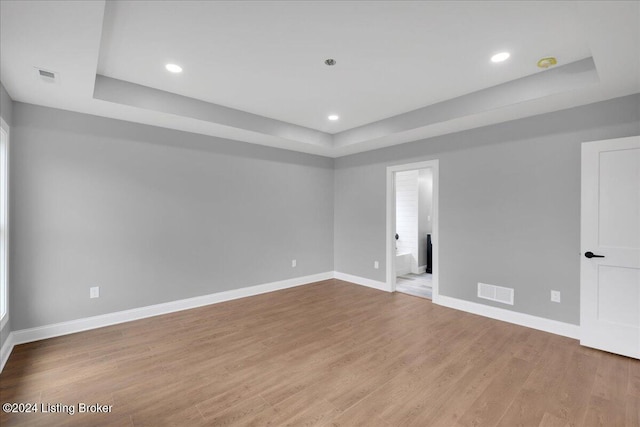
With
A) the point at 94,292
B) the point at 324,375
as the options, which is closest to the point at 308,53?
the point at 324,375

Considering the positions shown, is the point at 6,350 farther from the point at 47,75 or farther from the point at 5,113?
the point at 47,75

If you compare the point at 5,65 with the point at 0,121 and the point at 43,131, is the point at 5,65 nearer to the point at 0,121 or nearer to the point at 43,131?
the point at 0,121

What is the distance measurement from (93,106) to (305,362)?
3488 millimetres

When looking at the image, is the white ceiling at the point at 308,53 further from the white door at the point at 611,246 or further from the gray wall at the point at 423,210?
the gray wall at the point at 423,210

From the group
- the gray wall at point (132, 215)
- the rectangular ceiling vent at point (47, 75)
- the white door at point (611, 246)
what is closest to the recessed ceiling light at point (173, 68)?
the rectangular ceiling vent at point (47, 75)

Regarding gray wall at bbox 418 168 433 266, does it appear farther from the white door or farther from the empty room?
the white door

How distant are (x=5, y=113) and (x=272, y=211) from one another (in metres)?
3.28

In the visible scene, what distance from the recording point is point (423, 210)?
21.4ft

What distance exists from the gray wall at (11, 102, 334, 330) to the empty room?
0.02 m

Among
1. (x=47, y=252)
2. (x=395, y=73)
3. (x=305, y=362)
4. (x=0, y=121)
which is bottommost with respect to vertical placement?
(x=305, y=362)

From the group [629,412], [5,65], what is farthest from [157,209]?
[629,412]

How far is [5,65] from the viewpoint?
89.0 inches

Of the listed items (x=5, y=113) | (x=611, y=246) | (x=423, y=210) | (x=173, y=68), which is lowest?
(x=611, y=246)

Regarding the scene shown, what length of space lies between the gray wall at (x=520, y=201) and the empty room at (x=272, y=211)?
23 mm
